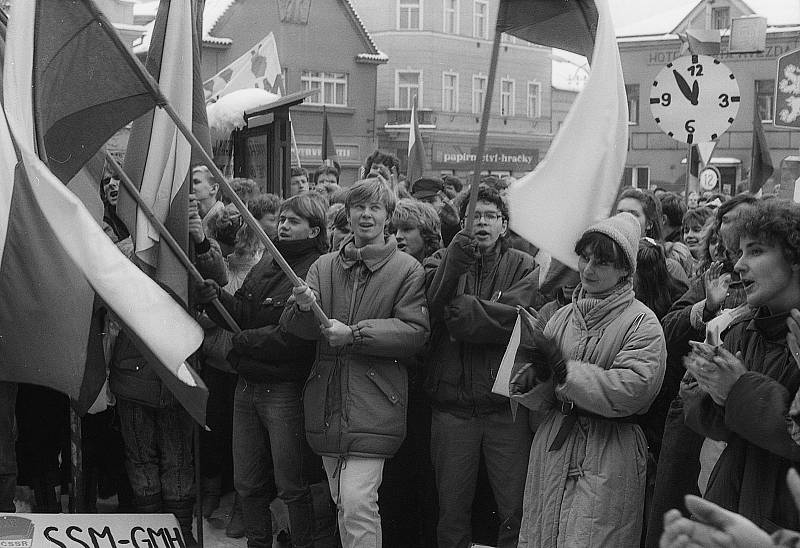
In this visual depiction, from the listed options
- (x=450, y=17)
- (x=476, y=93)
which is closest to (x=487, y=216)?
(x=450, y=17)

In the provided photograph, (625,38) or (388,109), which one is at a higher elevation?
(625,38)

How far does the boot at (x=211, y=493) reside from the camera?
714 cm

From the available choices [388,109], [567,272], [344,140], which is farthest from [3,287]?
[388,109]

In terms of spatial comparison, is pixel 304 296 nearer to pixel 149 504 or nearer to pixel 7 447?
pixel 149 504

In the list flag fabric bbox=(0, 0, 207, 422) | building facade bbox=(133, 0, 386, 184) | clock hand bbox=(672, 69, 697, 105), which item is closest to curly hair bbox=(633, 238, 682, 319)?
flag fabric bbox=(0, 0, 207, 422)

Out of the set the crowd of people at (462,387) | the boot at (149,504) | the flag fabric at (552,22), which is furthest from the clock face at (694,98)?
the boot at (149,504)

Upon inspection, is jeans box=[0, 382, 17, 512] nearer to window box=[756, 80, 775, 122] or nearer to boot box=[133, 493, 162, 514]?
boot box=[133, 493, 162, 514]

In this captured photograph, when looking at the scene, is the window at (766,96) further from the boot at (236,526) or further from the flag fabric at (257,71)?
the boot at (236,526)

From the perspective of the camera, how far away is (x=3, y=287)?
209 inches

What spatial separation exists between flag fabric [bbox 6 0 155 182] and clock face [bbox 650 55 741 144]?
4.35 m

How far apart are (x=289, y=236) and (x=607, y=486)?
234 cm

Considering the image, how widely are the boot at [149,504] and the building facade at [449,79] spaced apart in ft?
117

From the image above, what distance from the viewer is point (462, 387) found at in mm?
5562

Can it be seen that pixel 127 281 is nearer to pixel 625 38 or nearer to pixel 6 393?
pixel 6 393
